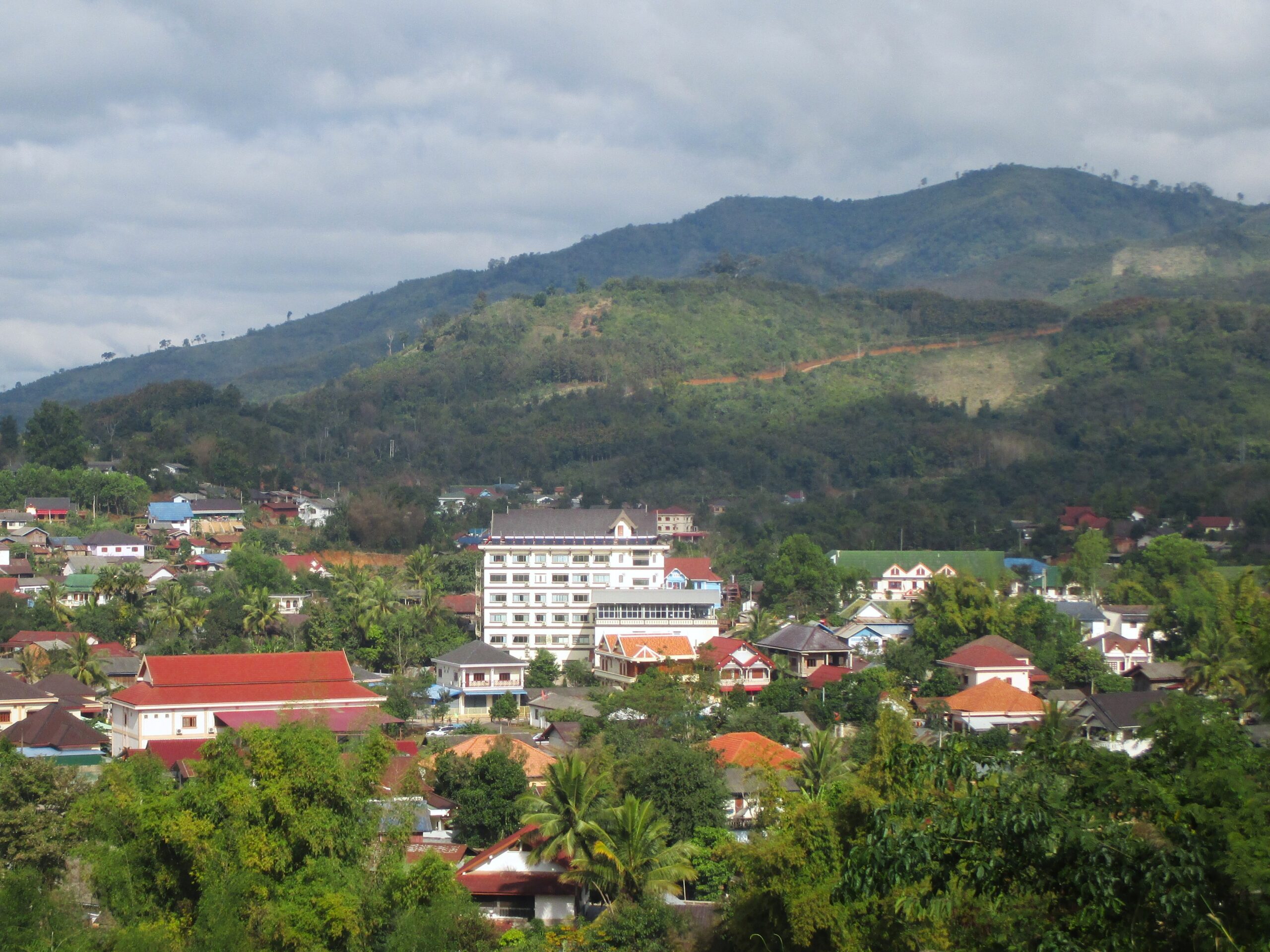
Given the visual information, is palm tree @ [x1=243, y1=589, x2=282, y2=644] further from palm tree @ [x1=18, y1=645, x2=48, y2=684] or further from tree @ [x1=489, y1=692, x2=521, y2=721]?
tree @ [x1=489, y1=692, x2=521, y2=721]

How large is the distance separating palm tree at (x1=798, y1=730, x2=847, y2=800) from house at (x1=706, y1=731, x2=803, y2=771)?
3.40 feet

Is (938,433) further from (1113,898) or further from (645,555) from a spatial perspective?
(1113,898)

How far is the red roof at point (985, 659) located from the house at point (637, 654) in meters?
9.15

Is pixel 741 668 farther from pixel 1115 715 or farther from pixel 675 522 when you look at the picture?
pixel 675 522

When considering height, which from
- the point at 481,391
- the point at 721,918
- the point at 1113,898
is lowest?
the point at 721,918

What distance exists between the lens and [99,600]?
59.0 metres

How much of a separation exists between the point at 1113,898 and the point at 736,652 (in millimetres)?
36494

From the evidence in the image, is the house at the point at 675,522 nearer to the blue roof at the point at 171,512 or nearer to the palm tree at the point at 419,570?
the palm tree at the point at 419,570

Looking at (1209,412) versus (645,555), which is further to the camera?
(1209,412)

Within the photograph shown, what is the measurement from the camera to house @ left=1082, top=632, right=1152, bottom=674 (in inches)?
1969

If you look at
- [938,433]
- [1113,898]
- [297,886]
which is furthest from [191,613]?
[938,433]

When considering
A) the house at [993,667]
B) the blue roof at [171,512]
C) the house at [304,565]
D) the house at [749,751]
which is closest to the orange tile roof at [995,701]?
the house at [993,667]

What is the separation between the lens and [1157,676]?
45.9 m

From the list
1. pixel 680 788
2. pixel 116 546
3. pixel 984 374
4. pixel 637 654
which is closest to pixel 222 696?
pixel 637 654
